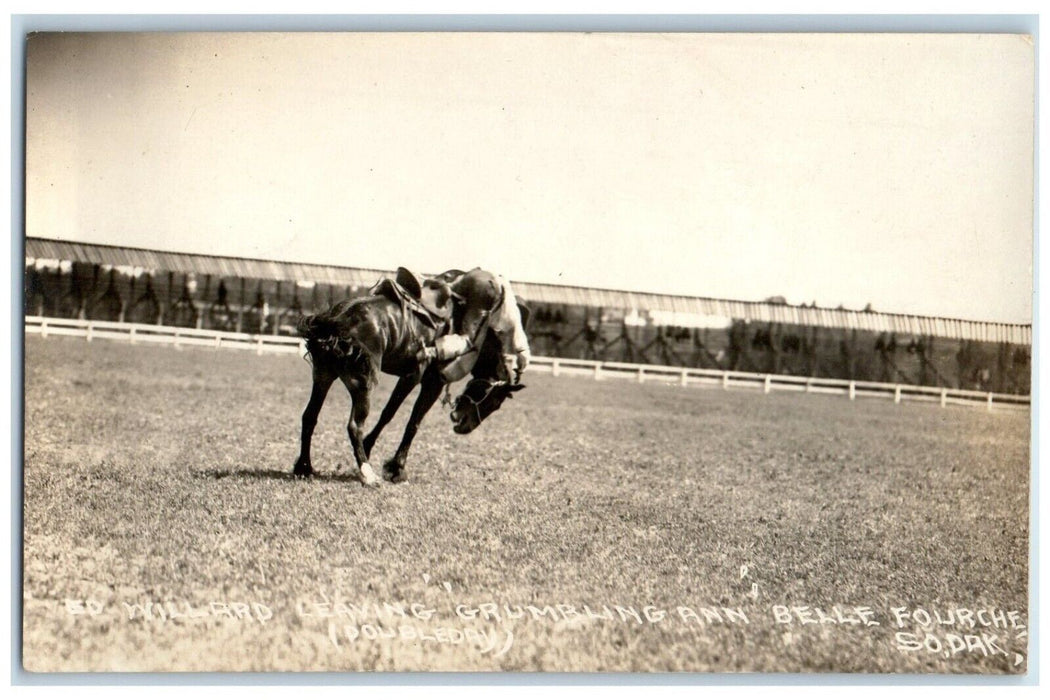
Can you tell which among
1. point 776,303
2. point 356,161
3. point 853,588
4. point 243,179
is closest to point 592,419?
point 776,303

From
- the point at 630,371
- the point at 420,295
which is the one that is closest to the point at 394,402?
the point at 420,295

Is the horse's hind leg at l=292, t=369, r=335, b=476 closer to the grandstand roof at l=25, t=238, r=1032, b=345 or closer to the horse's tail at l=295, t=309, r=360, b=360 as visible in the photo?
the horse's tail at l=295, t=309, r=360, b=360

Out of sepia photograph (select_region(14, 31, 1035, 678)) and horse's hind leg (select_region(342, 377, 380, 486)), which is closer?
sepia photograph (select_region(14, 31, 1035, 678))

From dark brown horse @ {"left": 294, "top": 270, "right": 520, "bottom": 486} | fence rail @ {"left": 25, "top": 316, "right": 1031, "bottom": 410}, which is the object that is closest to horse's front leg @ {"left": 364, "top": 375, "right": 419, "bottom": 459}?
dark brown horse @ {"left": 294, "top": 270, "right": 520, "bottom": 486}

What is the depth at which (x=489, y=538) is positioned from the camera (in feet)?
Result: 15.4

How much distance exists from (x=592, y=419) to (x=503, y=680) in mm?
1664

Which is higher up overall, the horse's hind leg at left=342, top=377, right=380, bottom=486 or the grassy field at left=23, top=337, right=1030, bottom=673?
the horse's hind leg at left=342, top=377, right=380, bottom=486

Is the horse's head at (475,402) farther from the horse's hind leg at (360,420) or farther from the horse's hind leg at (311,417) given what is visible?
the horse's hind leg at (311,417)

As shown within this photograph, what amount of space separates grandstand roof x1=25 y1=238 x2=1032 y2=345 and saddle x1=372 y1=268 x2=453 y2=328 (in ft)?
0.28

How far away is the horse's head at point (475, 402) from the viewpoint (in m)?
4.96

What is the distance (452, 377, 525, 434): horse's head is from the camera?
4965 mm

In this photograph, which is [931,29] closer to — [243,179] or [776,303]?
[776,303]

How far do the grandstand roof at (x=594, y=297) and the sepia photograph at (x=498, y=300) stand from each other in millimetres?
21

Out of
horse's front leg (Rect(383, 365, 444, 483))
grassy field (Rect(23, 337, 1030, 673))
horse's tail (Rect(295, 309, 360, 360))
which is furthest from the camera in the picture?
horse's front leg (Rect(383, 365, 444, 483))
